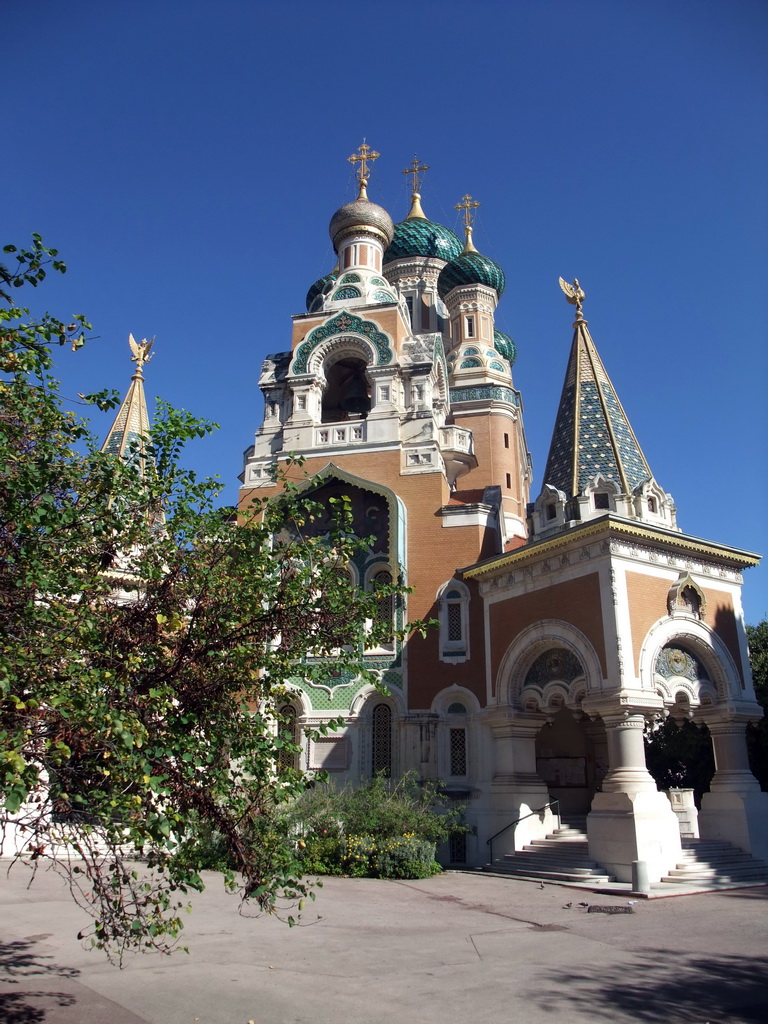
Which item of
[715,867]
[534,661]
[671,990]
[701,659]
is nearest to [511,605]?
[534,661]

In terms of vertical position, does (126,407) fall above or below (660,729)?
above

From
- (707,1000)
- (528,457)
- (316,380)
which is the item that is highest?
(528,457)

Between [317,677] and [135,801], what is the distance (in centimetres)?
232

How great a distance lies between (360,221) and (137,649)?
2043cm

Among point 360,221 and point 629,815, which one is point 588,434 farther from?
point 360,221

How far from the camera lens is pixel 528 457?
103 feet

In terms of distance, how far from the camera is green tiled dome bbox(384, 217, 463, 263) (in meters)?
30.1

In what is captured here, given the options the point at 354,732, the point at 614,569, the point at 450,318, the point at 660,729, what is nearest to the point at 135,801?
the point at 614,569

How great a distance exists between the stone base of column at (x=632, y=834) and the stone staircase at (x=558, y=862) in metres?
0.29

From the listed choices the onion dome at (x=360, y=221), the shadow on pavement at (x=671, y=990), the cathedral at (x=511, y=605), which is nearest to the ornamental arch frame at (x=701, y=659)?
the cathedral at (x=511, y=605)

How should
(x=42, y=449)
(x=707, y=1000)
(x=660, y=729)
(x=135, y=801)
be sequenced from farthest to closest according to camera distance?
(x=660, y=729), (x=707, y=1000), (x=42, y=449), (x=135, y=801)

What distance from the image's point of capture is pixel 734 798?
47.2 ft

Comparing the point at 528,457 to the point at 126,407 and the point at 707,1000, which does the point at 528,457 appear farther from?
the point at 707,1000

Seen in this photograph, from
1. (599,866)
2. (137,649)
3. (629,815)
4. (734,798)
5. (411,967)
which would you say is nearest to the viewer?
(137,649)
